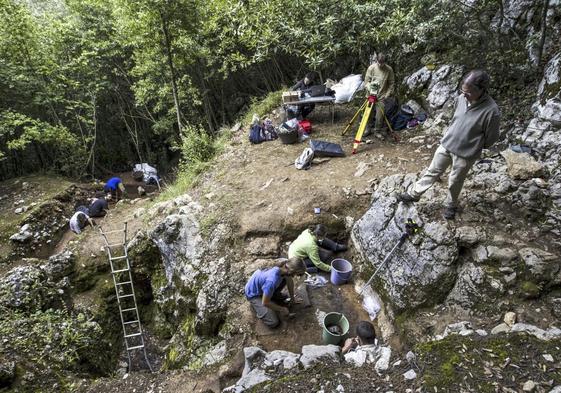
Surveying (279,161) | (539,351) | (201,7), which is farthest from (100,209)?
(539,351)

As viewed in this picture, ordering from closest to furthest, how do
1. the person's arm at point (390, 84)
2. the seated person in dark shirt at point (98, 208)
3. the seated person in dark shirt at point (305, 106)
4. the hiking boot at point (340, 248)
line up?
the hiking boot at point (340, 248) → the person's arm at point (390, 84) → the seated person in dark shirt at point (305, 106) → the seated person in dark shirt at point (98, 208)

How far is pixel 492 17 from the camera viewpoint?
7.31 m

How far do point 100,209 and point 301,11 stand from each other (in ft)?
27.7

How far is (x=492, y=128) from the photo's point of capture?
394 centimetres

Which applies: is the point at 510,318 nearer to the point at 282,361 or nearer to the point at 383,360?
the point at 383,360

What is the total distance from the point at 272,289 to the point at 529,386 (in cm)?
306

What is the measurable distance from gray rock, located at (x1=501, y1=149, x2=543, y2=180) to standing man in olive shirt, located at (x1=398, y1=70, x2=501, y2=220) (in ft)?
4.05

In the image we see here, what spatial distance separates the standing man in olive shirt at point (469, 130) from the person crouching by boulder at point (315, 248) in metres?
2.29

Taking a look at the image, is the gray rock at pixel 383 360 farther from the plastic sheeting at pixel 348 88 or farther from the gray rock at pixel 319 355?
the plastic sheeting at pixel 348 88

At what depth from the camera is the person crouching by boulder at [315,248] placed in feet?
18.9

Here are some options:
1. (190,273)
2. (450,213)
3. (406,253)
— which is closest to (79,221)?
(190,273)

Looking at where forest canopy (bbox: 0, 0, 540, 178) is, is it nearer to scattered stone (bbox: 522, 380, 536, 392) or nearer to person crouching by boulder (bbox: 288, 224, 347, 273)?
person crouching by boulder (bbox: 288, 224, 347, 273)

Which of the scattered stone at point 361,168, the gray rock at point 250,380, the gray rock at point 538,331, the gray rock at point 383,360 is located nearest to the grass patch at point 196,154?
the scattered stone at point 361,168

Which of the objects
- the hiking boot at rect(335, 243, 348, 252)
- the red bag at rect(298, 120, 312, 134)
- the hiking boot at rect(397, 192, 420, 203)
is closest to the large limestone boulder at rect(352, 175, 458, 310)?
the hiking boot at rect(397, 192, 420, 203)
